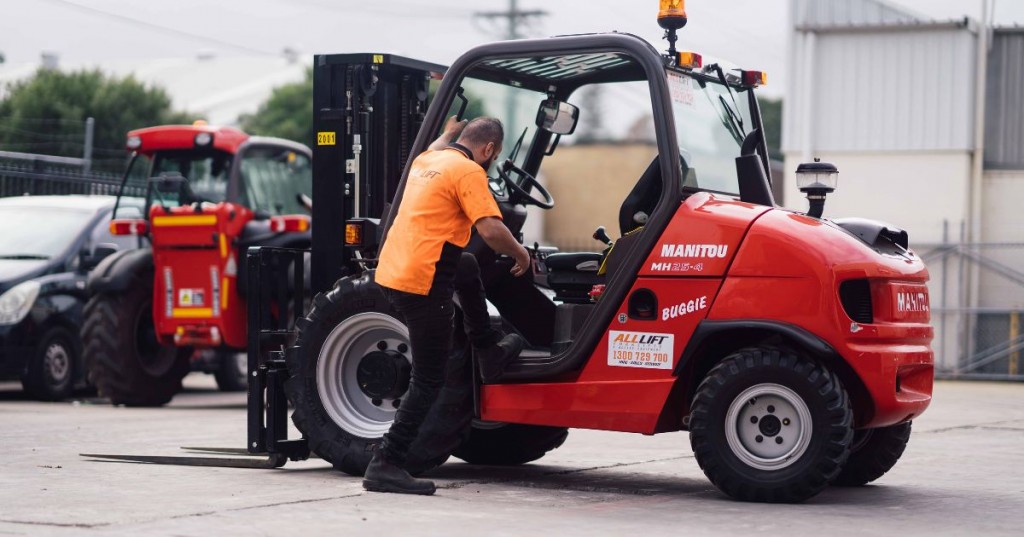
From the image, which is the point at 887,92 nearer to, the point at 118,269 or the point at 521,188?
the point at 118,269

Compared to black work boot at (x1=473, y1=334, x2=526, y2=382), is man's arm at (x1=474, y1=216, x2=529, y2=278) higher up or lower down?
higher up

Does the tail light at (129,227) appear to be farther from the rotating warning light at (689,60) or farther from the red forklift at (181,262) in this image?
the rotating warning light at (689,60)

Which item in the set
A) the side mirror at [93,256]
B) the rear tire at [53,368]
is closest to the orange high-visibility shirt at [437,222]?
the rear tire at [53,368]

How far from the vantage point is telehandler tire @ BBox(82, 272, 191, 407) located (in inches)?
548

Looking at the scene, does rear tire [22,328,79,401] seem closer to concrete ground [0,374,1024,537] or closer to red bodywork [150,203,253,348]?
red bodywork [150,203,253,348]

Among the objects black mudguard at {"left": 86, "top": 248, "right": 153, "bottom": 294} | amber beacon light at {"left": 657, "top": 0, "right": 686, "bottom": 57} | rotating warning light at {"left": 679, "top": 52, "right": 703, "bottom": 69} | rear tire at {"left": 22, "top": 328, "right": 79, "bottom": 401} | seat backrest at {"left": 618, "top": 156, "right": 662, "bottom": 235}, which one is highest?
amber beacon light at {"left": 657, "top": 0, "right": 686, "bottom": 57}

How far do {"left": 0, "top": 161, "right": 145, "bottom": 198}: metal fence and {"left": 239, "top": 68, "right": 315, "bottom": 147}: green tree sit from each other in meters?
33.4

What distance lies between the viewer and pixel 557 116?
9430 mm

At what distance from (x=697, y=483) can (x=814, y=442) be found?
1.38 m

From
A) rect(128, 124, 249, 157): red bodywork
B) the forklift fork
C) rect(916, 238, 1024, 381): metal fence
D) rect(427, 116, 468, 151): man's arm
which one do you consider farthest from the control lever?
rect(916, 238, 1024, 381): metal fence

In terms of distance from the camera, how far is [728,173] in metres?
8.57

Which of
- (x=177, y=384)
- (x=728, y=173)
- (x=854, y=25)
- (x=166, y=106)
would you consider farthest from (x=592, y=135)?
(x=728, y=173)

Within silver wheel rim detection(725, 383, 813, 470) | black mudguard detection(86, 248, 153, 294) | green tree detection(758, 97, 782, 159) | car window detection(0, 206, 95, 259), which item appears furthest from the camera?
green tree detection(758, 97, 782, 159)

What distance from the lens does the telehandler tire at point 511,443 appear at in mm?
9414
